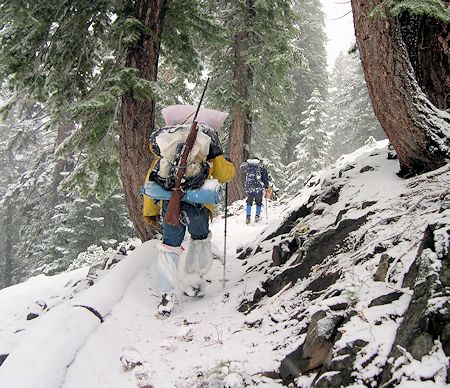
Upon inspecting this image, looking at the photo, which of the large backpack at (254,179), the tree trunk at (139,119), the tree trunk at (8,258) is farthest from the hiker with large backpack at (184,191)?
the tree trunk at (8,258)

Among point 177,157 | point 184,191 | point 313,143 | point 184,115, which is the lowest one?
point 313,143

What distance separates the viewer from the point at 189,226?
4719 millimetres

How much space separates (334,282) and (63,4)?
18.2ft

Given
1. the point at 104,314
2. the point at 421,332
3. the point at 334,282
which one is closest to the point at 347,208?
the point at 334,282

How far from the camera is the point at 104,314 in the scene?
144 inches

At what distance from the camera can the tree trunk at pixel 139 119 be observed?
612 centimetres

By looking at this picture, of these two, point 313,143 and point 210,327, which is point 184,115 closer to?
point 210,327

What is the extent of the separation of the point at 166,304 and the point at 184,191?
1256mm

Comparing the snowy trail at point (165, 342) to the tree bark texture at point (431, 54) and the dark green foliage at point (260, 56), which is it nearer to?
the tree bark texture at point (431, 54)

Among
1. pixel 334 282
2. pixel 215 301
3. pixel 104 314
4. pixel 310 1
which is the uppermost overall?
pixel 310 1

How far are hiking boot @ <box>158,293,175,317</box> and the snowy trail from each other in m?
0.08

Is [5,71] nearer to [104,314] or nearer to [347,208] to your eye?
[104,314]

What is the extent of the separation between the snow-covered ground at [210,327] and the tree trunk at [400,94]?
456mm

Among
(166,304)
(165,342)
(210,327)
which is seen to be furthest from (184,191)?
(165,342)
